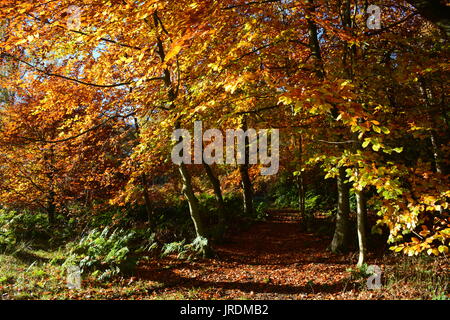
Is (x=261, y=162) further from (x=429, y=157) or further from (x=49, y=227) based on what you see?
(x=49, y=227)

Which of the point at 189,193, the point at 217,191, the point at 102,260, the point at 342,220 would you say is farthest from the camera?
the point at 217,191

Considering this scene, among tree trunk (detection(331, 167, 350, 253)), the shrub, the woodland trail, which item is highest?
tree trunk (detection(331, 167, 350, 253))

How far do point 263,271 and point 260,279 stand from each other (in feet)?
2.43

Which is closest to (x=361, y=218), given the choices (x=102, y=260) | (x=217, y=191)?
(x=102, y=260)

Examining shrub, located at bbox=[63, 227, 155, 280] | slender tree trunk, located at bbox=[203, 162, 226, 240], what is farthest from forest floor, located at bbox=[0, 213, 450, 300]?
slender tree trunk, located at bbox=[203, 162, 226, 240]

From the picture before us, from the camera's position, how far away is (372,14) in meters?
7.13

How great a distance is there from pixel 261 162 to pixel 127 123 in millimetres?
6444

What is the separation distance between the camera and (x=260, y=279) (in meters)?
6.76

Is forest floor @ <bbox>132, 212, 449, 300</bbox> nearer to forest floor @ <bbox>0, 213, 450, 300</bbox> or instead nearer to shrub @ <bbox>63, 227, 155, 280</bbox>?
forest floor @ <bbox>0, 213, 450, 300</bbox>

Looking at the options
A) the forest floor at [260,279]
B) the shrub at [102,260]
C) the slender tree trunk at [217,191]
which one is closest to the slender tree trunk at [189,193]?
the forest floor at [260,279]

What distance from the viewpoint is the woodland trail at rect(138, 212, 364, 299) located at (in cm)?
582

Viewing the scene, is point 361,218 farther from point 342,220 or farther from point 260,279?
point 260,279

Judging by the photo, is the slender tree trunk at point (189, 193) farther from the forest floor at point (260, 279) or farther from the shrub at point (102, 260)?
the shrub at point (102, 260)

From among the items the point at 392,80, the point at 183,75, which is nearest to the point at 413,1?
the point at 392,80
